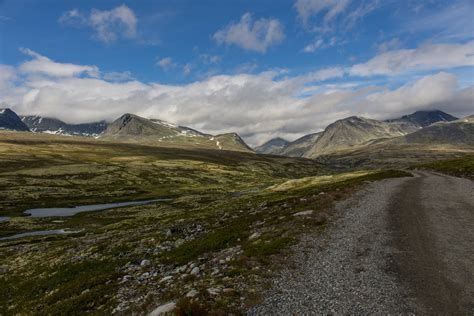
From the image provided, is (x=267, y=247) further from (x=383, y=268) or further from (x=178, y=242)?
(x=178, y=242)

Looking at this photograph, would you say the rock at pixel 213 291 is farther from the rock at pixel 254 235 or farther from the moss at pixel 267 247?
the rock at pixel 254 235

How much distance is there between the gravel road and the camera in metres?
15.6

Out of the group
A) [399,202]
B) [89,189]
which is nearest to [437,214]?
[399,202]

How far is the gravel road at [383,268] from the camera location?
15562mm

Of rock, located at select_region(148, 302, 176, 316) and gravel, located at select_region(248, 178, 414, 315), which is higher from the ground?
gravel, located at select_region(248, 178, 414, 315)

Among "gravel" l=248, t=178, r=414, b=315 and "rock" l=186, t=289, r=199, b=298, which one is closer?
"gravel" l=248, t=178, r=414, b=315

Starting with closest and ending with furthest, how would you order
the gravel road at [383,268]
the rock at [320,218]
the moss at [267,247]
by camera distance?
the gravel road at [383,268] < the moss at [267,247] < the rock at [320,218]

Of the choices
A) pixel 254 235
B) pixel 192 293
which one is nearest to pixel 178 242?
pixel 254 235

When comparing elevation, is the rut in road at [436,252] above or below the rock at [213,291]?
above

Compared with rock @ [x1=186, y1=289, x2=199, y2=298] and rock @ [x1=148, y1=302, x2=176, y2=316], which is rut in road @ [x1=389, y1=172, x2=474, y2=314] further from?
rock @ [x1=148, y1=302, x2=176, y2=316]

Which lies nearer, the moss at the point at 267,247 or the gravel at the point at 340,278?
the gravel at the point at 340,278

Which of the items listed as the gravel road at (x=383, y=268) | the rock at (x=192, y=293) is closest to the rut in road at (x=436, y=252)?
the gravel road at (x=383, y=268)

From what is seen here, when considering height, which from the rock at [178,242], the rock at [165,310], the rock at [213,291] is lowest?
the rock at [178,242]

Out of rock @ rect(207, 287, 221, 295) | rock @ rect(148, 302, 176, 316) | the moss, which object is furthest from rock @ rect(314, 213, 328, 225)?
rock @ rect(148, 302, 176, 316)
